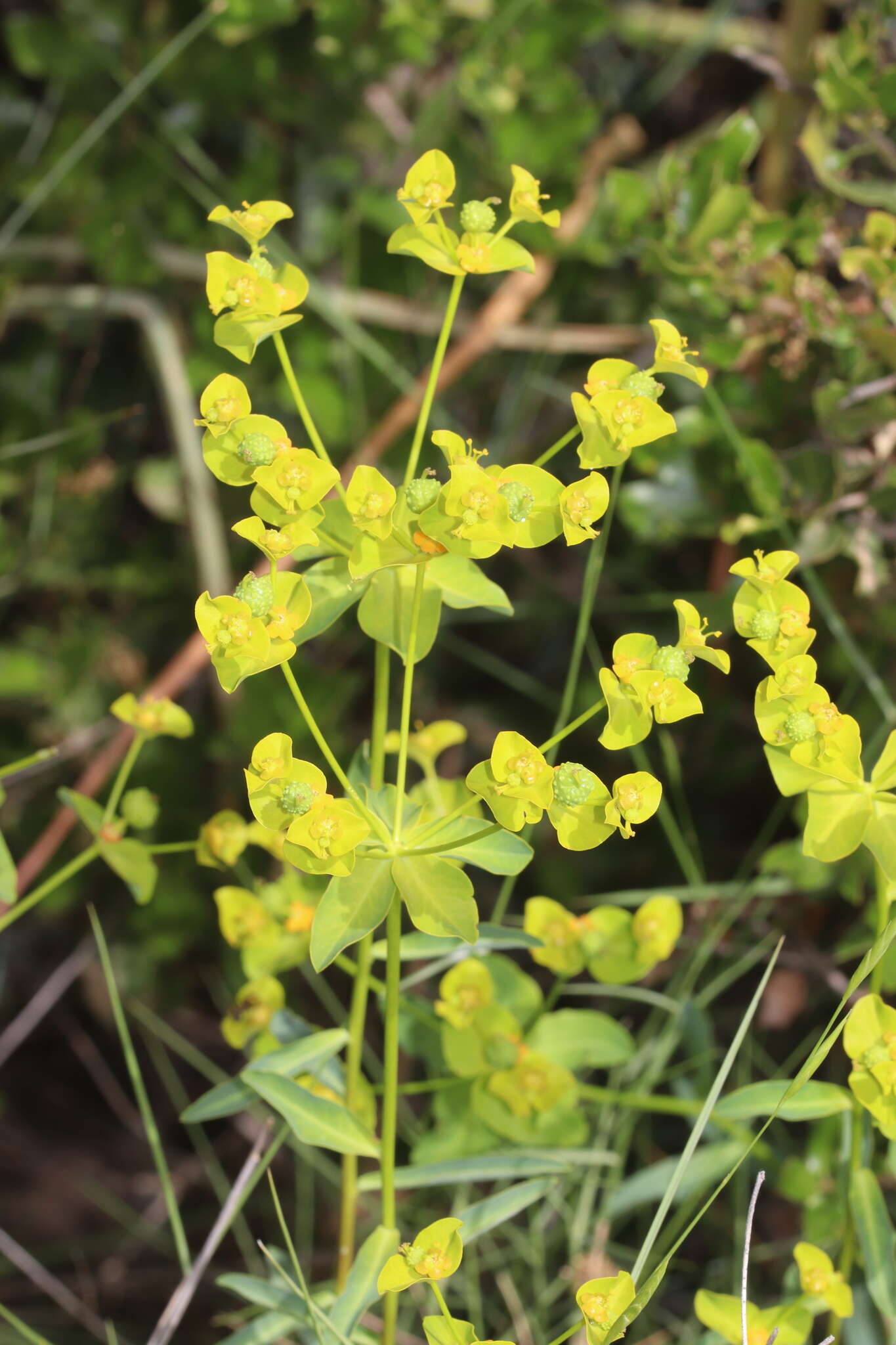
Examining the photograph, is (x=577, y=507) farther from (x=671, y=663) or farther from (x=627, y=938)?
(x=627, y=938)

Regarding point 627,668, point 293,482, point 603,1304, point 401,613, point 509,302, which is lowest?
point 603,1304

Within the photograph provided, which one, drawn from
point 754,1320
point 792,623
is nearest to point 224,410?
point 792,623

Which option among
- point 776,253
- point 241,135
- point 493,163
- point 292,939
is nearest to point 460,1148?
point 292,939

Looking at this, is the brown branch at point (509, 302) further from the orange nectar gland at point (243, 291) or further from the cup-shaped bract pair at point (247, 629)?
the cup-shaped bract pair at point (247, 629)

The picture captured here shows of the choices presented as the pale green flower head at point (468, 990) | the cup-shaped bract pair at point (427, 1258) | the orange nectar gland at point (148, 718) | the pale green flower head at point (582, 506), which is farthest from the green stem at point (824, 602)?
the cup-shaped bract pair at point (427, 1258)


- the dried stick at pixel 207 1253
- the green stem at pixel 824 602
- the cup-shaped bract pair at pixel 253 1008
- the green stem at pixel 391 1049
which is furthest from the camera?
the green stem at pixel 824 602

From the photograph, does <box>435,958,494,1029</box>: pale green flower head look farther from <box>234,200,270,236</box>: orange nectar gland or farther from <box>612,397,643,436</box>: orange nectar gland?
<box>234,200,270,236</box>: orange nectar gland
